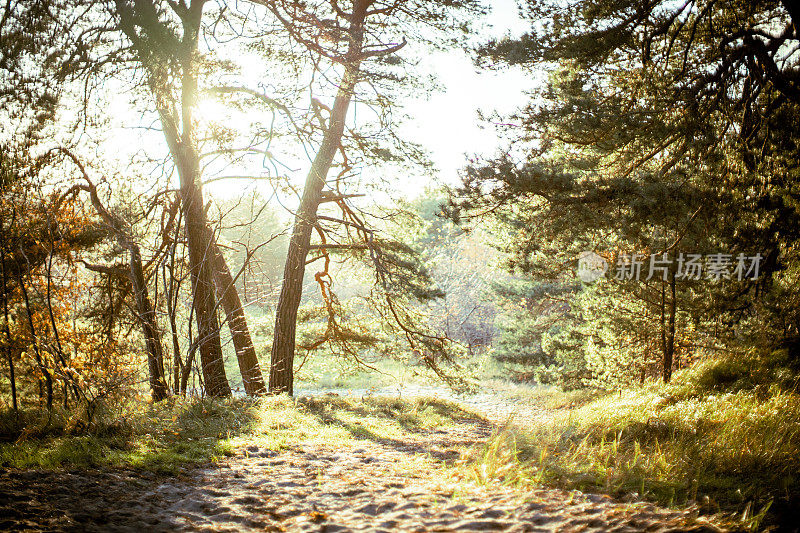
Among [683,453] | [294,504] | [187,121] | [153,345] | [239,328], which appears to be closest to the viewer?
[294,504]

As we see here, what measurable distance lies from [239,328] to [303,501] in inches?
221

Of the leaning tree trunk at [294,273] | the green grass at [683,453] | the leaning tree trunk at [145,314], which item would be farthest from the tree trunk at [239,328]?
the green grass at [683,453]

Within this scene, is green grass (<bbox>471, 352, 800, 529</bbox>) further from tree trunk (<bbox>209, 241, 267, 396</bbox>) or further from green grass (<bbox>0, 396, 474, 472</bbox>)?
tree trunk (<bbox>209, 241, 267, 396</bbox>)

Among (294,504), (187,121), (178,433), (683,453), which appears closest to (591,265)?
(683,453)

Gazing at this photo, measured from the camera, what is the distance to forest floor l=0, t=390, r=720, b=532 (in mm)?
2959

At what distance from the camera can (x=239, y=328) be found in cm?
879

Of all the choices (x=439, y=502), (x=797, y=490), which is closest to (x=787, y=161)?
(x=797, y=490)

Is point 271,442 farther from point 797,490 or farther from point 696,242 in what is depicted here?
point 696,242

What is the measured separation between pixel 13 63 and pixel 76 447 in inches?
144

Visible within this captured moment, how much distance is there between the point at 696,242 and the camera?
7117mm

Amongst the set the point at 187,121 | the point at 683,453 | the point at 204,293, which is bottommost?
the point at 683,453

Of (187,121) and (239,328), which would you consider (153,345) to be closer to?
(239,328)

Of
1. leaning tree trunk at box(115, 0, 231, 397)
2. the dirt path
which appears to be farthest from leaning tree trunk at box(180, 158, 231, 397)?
the dirt path

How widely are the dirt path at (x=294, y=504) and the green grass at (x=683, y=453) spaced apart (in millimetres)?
391
